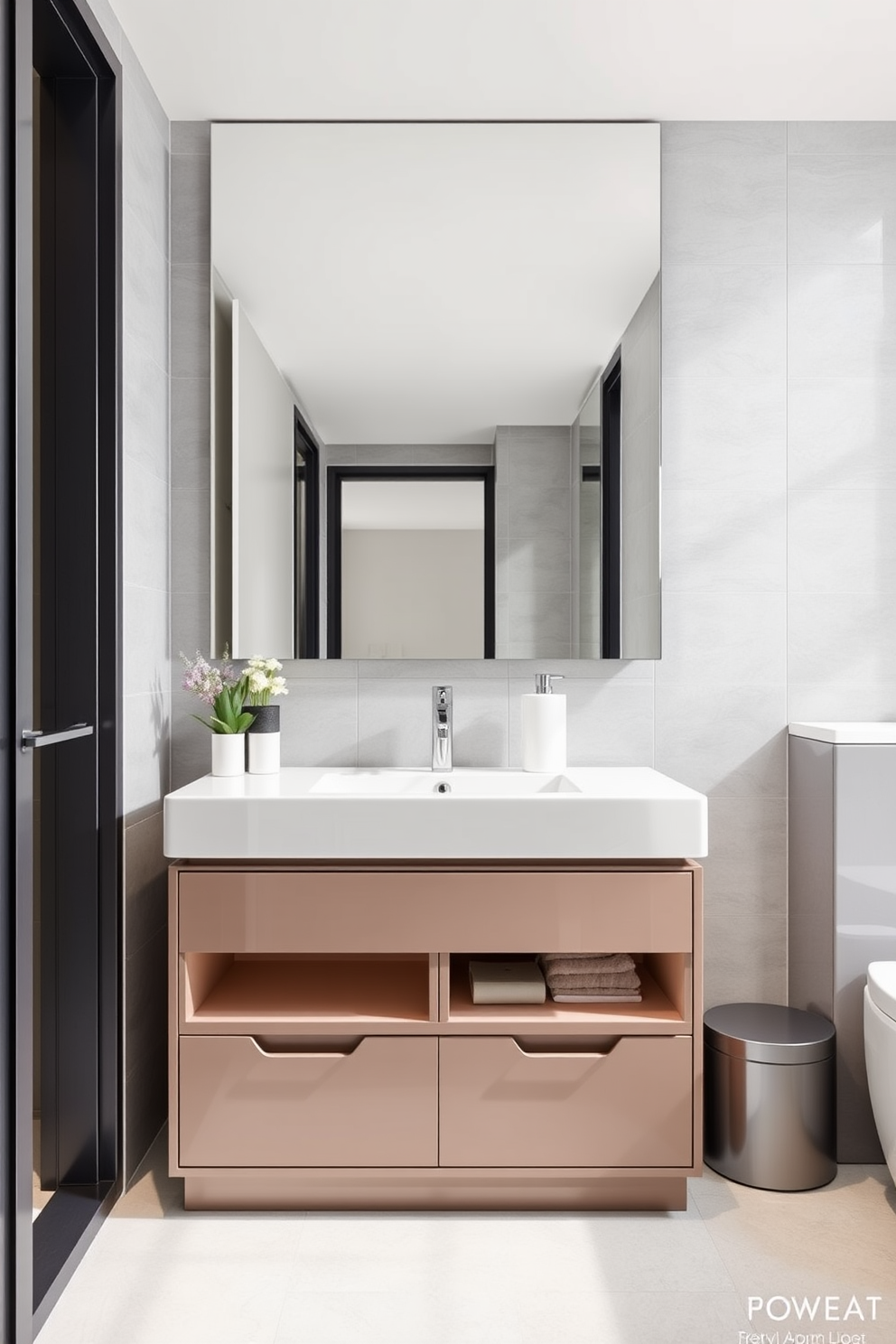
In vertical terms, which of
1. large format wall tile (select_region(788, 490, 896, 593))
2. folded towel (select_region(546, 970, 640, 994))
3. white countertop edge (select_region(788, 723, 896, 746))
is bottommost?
folded towel (select_region(546, 970, 640, 994))

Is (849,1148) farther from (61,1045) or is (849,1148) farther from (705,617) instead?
(61,1045)

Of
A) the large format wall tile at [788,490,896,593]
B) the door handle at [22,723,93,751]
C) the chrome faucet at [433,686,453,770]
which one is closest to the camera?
the door handle at [22,723,93,751]

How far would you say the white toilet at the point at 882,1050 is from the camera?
178 cm

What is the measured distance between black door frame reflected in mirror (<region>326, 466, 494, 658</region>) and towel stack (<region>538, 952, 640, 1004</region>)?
75 cm

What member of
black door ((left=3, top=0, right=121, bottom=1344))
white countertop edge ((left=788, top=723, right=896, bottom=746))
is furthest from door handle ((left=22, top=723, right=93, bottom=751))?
white countertop edge ((left=788, top=723, right=896, bottom=746))

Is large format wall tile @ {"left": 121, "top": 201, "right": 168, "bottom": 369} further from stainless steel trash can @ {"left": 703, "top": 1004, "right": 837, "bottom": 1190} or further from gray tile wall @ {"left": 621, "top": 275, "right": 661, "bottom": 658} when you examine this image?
stainless steel trash can @ {"left": 703, "top": 1004, "right": 837, "bottom": 1190}

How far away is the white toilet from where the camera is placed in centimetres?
178

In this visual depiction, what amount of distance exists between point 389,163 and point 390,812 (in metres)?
1.54

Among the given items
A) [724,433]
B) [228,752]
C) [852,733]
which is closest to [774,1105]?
[852,733]

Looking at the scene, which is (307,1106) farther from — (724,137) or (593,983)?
(724,137)

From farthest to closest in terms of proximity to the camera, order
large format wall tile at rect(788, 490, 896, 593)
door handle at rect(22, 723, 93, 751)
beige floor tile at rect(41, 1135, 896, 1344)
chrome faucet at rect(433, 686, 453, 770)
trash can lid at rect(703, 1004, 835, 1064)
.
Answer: large format wall tile at rect(788, 490, 896, 593) < chrome faucet at rect(433, 686, 453, 770) < trash can lid at rect(703, 1004, 835, 1064) < beige floor tile at rect(41, 1135, 896, 1344) < door handle at rect(22, 723, 93, 751)

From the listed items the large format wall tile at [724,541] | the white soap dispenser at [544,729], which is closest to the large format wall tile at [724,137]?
the large format wall tile at [724,541]

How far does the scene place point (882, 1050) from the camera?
5.99 ft

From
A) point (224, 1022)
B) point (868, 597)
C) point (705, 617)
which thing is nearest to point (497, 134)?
point (705, 617)
